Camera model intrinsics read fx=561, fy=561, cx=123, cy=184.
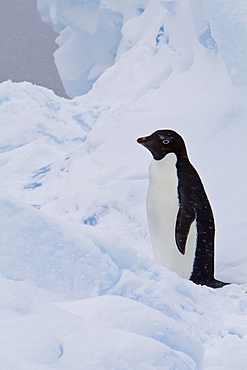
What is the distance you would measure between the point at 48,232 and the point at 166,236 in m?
1.15

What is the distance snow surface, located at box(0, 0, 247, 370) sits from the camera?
37.9 inches

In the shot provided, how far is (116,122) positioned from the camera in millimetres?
3607

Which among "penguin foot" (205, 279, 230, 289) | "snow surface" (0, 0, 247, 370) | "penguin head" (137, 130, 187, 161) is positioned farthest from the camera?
"penguin head" (137, 130, 187, 161)

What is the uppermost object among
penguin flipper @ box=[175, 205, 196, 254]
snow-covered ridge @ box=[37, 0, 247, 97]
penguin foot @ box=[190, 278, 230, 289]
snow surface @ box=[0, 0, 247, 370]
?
snow-covered ridge @ box=[37, 0, 247, 97]

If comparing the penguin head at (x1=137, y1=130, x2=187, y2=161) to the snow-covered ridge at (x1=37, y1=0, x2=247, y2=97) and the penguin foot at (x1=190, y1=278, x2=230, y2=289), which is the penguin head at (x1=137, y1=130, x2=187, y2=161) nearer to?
the penguin foot at (x1=190, y1=278, x2=230, y2=289)

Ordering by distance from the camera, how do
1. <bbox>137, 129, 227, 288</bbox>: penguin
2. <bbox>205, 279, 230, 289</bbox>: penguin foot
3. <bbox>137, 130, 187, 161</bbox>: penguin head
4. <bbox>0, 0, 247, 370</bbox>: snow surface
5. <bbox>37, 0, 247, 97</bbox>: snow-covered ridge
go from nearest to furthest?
1. <bbox>0, 0, 247, 370</bbox>: snow surface
2. <bbox>205, 279, 230, 289</bbox>: penguin foot
3. <bbox>137, 129, 227, 288</bbox>: penguin
4. <bbox>137, 130, 187, 161</bbox>: penguin head
5. <bbox>37, 0, 247, 97</bbox>: snow-covered ridge

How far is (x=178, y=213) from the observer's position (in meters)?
2.38

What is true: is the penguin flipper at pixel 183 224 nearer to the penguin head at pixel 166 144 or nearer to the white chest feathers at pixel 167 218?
the white chest feathers at pixel 167 218

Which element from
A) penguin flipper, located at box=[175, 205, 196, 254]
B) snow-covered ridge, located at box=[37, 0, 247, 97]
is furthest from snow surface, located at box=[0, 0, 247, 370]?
penguin flipper, located at box=[175, 205, 196, 254]

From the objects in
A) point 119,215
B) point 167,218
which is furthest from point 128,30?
point 167,218

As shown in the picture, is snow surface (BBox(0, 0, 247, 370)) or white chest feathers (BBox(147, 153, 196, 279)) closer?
snow surface (BBox(0, 0, 247, 370))

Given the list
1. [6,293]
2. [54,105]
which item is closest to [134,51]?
[54,105]

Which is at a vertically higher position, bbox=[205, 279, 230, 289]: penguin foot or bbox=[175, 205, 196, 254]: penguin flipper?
bbox=[175, 205, 196, 254]: penguin flipper

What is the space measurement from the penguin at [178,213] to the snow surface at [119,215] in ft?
0.40
